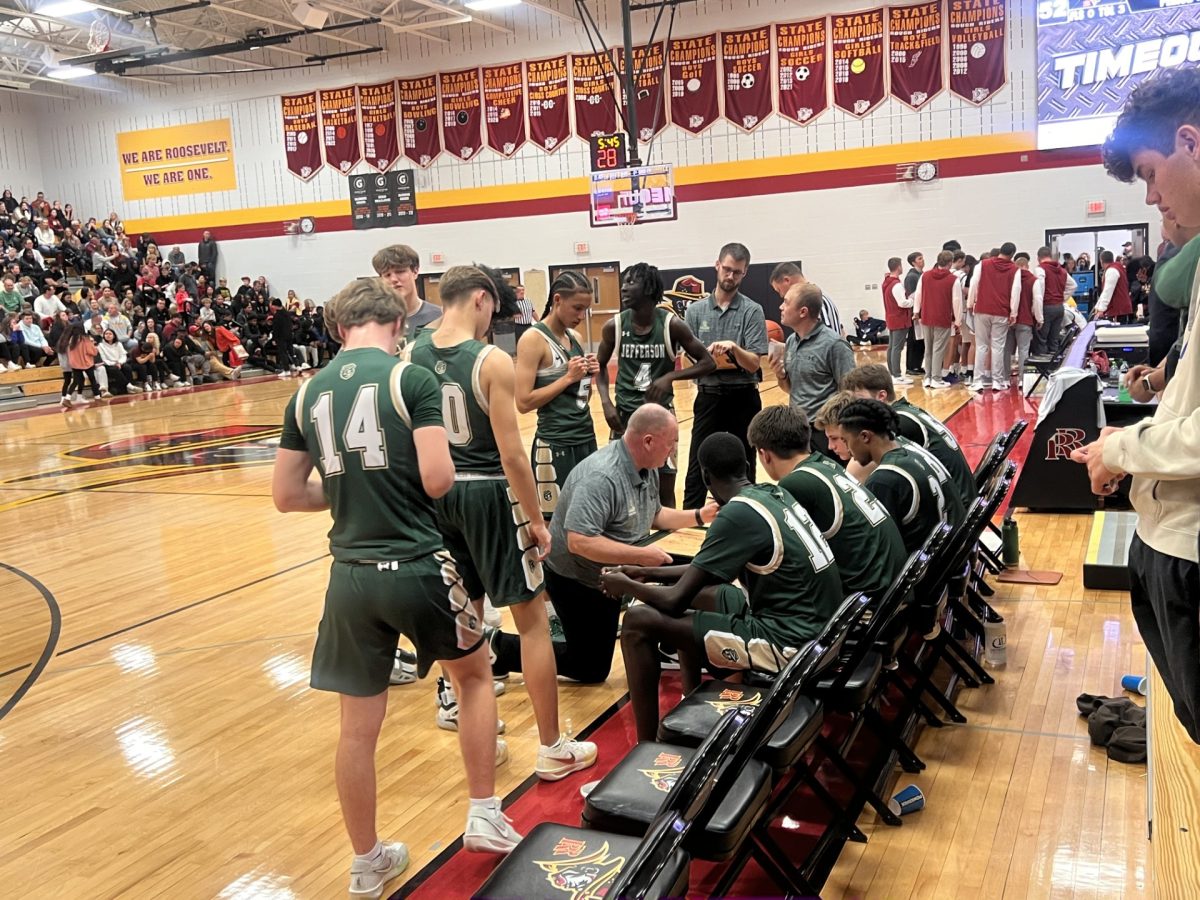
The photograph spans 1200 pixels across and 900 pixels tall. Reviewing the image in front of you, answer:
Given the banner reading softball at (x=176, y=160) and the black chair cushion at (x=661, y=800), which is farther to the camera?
the banner reading softball at (x=176, y=160)

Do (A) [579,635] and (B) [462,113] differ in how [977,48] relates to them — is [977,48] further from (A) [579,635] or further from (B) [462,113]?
(A) [579,635]

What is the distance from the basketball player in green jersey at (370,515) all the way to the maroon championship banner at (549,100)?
18.9m

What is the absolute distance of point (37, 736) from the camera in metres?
4.07

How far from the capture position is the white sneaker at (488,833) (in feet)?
9.46

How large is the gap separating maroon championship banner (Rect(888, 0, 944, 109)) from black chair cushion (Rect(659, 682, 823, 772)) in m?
17.1

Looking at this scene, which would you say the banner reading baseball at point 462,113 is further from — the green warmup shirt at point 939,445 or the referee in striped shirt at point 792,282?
the green warmup shirt at point 939,445

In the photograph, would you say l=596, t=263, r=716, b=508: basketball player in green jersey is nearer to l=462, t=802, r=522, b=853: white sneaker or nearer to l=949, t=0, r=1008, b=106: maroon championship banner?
l=462, t=802, r=522, b=853: white sneaker

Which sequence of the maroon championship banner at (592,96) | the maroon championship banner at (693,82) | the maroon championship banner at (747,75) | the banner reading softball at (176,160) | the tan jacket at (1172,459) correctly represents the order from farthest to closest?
the banner reading softball at (176,160) < the maroon championship banner at (592,96) < the maroon championship banner at (693,82) < the maroon championship banner at (747,75) < the tan jacket at (1172,459)

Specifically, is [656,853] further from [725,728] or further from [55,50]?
[55,50]

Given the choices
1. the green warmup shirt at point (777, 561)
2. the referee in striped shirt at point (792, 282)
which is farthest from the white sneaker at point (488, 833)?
the referee in striped shirt at point (792, 282)

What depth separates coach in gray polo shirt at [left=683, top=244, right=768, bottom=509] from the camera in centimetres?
570

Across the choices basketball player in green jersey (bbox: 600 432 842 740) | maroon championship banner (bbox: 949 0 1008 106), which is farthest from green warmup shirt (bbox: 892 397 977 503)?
maroon championship banner (bbox: 949 0 1008 106)

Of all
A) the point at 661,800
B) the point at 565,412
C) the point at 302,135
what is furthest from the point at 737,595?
the point at 302,135

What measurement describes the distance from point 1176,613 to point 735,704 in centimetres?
160
